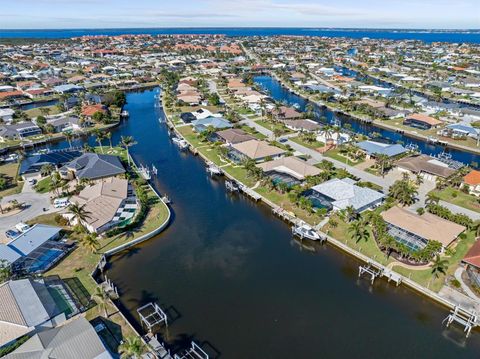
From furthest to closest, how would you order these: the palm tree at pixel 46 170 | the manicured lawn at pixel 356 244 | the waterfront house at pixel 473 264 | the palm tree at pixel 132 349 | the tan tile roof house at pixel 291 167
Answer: the palm tree at pixel 46 170 → the tan tile roof house at pixel 291 167 → the manicured lawn at pixel 356 244 → the waterfront house at pixel 473 264 → the palm tree at pixel 132 349

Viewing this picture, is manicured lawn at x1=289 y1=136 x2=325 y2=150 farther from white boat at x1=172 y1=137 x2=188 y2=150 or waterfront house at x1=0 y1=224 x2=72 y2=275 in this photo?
waterfront house at x1=0 y1=224 x2=72 y2=275

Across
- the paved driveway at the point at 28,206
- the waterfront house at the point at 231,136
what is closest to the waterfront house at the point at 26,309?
the paved driveway at the point at 28,206

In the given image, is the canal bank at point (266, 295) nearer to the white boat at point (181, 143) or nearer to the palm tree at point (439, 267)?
the palm tree at point (439, 267)

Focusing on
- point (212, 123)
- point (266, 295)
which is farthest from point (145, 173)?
point (266, 295)

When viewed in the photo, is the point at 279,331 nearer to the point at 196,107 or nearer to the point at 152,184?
the point at 152,184

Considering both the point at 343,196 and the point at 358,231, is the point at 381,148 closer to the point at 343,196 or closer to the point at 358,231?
the point at 343,196

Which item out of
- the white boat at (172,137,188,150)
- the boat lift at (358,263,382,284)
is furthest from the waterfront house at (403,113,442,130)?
the boat lift at (358,263,382,284)

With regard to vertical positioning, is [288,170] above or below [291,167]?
below
